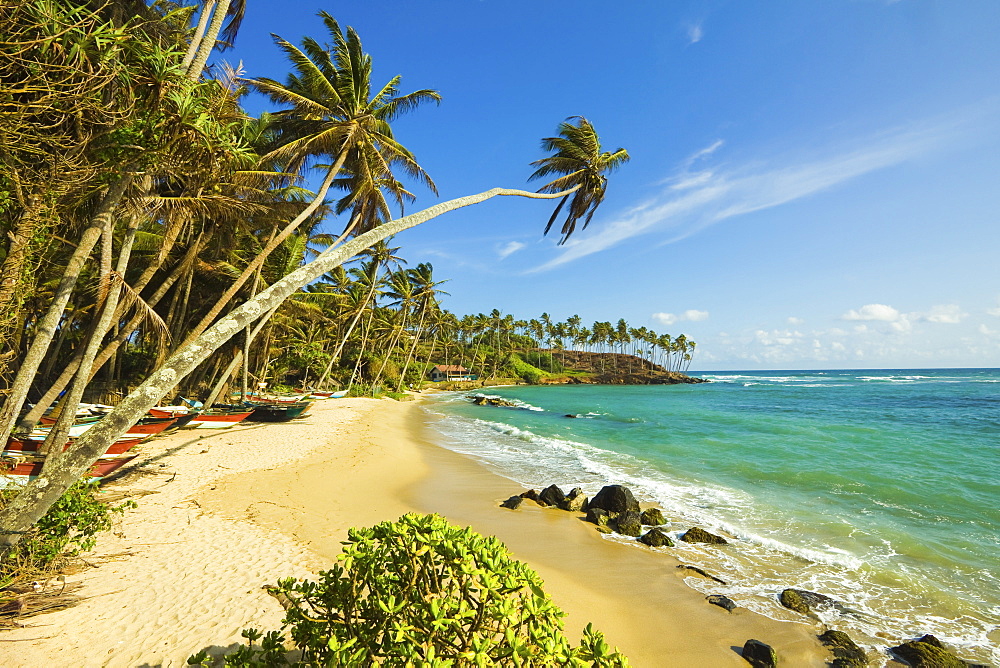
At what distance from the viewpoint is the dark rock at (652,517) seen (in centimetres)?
884

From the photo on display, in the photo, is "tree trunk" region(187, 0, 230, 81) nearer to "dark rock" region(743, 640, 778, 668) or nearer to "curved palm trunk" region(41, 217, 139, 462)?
"curved palm trunk" region(41, 217, 139, 462)

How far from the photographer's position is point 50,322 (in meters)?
5.81

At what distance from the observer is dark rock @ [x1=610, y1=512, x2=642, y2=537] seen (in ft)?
27.2

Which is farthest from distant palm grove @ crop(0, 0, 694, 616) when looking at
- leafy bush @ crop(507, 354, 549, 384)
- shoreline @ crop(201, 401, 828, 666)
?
leafy bush @ crop(507, 354, 549, 384)

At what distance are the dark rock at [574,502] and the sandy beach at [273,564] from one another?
52 cm

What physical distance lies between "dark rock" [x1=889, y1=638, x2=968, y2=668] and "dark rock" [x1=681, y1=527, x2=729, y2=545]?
2.99 metres

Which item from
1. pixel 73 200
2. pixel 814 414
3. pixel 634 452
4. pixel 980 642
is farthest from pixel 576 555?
pixel 814 414

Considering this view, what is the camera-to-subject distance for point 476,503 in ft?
31.5

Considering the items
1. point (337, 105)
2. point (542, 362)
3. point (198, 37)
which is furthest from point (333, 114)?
point (542, 362)

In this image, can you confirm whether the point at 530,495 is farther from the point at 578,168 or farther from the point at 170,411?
the point at 170,411

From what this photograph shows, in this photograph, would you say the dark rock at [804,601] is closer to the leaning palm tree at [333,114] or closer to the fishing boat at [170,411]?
the leaning palm tree at [333,114]

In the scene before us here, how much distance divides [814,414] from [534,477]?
29.2 m

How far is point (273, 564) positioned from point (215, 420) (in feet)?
40.3

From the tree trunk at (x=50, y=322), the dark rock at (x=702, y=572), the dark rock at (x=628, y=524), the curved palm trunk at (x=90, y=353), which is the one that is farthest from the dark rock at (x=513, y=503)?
the curved palm trunk at (x=90, y=353)
